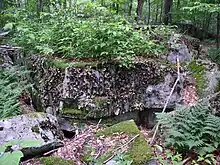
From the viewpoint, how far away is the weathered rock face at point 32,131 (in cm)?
387

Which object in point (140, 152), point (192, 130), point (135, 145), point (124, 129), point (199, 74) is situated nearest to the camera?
point (140, 152)

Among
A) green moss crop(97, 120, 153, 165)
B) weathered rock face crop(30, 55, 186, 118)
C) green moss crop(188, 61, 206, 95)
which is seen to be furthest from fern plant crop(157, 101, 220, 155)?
green moss crop(188, 61, 206, 95)

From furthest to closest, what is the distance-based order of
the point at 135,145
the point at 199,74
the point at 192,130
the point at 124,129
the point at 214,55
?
the point at 214,55
the point at 199,74
the point at 124,129
the point at 192,130
the point at 135,145

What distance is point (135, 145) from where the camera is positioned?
3820mm

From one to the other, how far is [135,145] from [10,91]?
120 inches

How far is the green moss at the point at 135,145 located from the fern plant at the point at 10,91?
71.0 inches

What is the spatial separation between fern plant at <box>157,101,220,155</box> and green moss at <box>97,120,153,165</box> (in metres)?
0.46

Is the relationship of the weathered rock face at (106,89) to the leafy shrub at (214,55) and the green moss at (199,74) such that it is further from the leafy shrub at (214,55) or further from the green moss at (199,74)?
the leafy shrub at (214,55)

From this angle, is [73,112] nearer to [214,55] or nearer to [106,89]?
[106,89]

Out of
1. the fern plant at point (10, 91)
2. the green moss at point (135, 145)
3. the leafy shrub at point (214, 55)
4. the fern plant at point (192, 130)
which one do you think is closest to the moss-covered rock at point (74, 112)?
the fern plant at point (10, 91)

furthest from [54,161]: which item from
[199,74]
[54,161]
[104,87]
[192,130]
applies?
[199,74]

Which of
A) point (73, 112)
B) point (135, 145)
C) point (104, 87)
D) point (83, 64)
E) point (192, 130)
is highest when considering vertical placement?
point (83, 64)

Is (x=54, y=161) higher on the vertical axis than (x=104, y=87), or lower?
lower

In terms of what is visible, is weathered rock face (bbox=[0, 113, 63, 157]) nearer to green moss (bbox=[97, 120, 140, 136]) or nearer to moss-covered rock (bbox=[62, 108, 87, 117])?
green moss (bbox=[97, 120, 140, 136])
